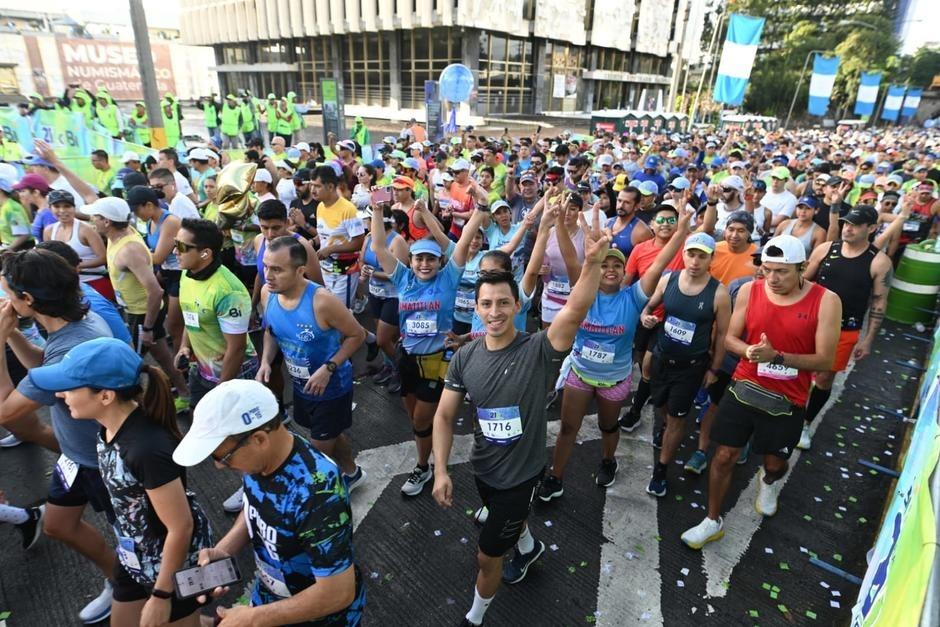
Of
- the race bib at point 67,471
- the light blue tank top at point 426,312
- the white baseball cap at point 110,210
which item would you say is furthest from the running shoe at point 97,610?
the white baseball cap at point 110,210

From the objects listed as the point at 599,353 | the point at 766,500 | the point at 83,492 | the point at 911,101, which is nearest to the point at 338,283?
the point at 599,353

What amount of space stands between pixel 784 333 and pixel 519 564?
2387 millimetres

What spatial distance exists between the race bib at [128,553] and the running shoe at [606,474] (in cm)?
332

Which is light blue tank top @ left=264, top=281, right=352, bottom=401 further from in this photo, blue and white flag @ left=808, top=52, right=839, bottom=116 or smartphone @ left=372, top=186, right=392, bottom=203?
blue and white flag @ left=808, top=52, right=839, bottom=116

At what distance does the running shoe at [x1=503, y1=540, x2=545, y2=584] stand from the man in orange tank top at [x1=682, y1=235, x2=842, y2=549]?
3.77ft

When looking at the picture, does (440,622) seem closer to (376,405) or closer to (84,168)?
(376,405)

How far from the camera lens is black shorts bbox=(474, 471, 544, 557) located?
283cm

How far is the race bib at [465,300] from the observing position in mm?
5131

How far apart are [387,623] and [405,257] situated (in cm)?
313

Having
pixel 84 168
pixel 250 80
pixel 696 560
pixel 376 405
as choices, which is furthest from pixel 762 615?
pixel 250 80

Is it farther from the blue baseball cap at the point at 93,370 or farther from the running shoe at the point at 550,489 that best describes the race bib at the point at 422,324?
the blue baseball cap at the point at 93,370

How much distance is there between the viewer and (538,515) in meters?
4.06

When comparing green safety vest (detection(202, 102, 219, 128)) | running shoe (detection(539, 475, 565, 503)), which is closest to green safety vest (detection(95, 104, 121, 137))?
green safety vest (detection(202, 102, 219, 128))

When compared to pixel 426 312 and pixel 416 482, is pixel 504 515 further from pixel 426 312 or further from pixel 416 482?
pixel 426 312
